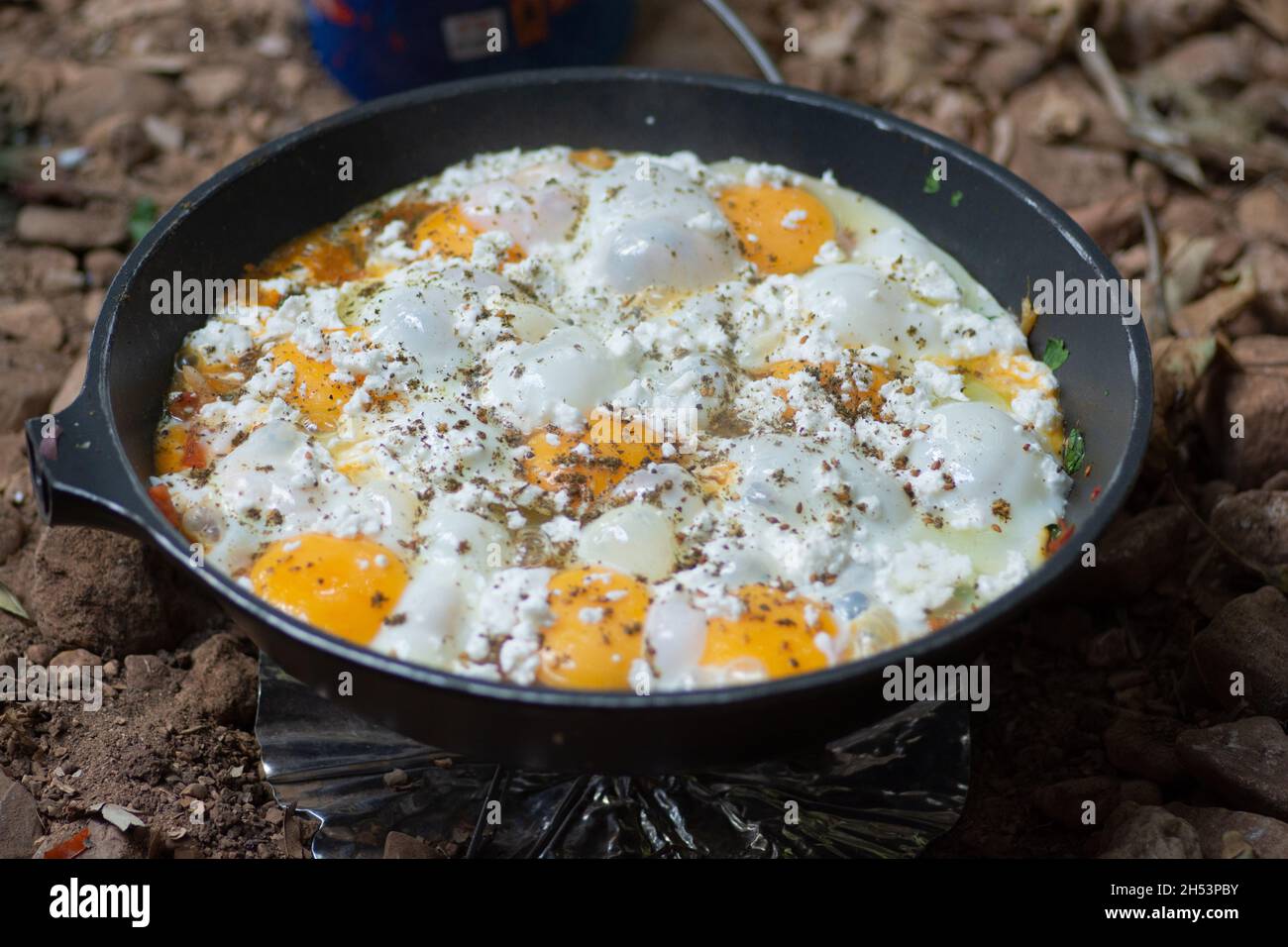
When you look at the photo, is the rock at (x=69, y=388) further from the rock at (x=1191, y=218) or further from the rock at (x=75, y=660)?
the rock at (x=1191, y=218)

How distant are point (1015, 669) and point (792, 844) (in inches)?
33.6

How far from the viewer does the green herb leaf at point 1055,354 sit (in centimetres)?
306

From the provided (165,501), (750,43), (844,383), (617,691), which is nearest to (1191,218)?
(750,43)

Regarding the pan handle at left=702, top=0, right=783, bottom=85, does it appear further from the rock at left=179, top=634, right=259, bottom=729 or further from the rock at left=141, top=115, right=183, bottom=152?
the rock at left=179, top=634, right=259, bottom=729

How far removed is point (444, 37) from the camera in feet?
14.9

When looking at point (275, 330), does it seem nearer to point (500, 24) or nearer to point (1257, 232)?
point (500, 24)

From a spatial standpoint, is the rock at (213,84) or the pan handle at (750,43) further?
the rock at (213,84)

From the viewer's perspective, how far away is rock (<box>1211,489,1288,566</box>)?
3.33 meters

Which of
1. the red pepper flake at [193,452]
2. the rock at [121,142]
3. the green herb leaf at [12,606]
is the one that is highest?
the rock at [121,142]

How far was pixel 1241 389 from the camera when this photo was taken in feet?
11.8

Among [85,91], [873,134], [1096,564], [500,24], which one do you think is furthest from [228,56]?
[1096,564]

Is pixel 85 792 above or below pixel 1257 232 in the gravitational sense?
below

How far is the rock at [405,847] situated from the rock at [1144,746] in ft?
5.58

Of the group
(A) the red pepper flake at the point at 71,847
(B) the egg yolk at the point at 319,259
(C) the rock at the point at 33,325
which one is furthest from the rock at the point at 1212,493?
(C) the rock at the point at 33,325
